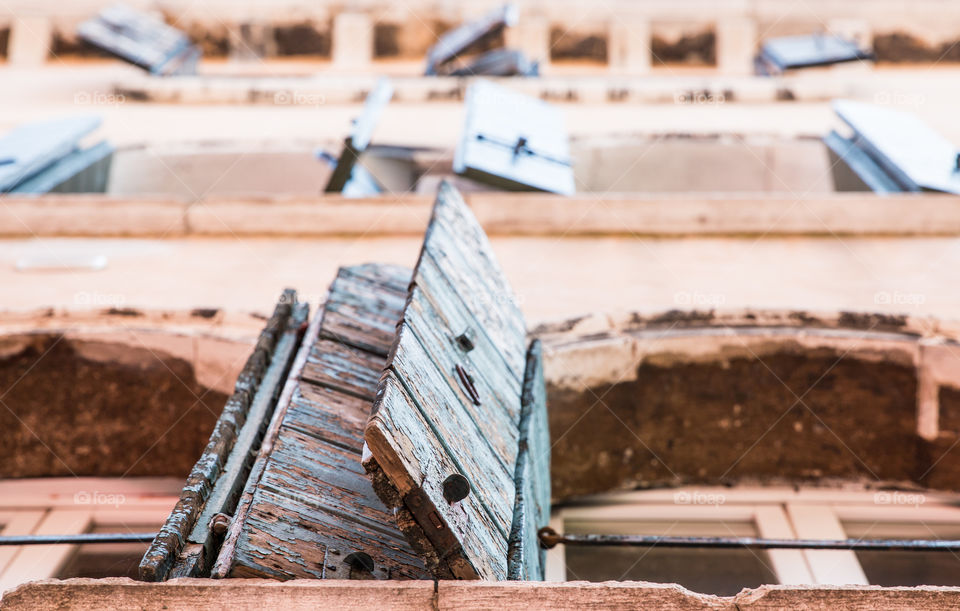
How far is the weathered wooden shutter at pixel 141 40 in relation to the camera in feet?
35.5

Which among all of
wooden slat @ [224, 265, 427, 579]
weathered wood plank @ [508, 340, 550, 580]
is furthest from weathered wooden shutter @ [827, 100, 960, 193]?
wooden slat @ [224, 265, 427, 579]

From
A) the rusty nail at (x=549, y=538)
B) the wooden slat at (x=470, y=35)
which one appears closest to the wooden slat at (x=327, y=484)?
the rusty nail at (x=549, y=538)

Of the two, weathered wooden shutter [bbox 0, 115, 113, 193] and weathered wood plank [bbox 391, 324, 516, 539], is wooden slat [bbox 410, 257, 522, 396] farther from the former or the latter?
weathered wooden shutter [bbox 0, 115, 113, 193]

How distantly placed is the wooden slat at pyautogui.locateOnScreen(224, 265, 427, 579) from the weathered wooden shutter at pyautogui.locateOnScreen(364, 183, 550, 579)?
268 millimetres

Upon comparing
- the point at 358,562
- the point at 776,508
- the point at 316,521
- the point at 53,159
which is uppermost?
the point at 53,159

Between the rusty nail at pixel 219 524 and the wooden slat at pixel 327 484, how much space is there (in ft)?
0.21

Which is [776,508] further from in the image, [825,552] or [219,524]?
[219,524]

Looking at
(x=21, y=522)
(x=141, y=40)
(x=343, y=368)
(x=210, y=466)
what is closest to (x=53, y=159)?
(x=21, y=522)

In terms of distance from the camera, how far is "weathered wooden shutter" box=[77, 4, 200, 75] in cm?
1082

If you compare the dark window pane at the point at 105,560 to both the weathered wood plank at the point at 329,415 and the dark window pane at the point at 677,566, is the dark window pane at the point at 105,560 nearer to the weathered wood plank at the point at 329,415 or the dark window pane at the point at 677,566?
the weathered wood plank at the point at 329,415

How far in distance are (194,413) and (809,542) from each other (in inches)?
114

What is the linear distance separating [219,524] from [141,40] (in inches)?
381

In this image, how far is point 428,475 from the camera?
2428mm

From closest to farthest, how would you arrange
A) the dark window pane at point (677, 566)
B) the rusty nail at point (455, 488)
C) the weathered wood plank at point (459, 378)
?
the rusty nail at point (455, 488)
the weathered wood plank at point (459, 378)
the dark window pane at point (677, 566)
